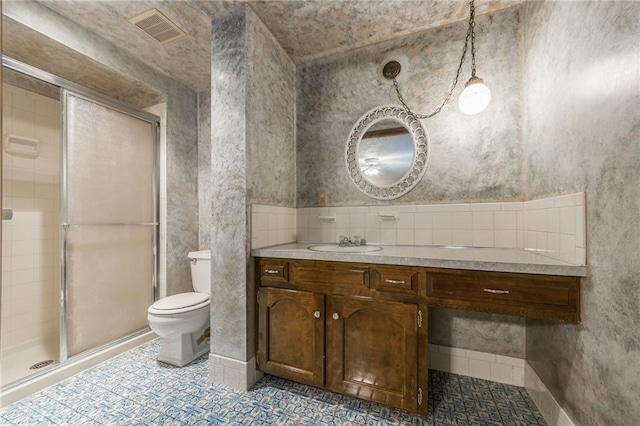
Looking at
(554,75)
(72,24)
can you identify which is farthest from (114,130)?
(554,75)

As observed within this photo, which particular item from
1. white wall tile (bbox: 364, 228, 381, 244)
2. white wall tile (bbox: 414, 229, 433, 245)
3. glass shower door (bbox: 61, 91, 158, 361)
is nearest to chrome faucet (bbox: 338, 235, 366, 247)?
white wall tile (bbox: 364, 228, 381, 244)

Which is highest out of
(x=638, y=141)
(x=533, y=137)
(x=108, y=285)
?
(x=533, y=137)

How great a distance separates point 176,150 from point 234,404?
2.23 meters

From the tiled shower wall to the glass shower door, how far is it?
0.67 metres

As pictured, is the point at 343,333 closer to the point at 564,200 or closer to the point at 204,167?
the point at 564,200

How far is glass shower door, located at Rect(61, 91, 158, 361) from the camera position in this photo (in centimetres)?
212

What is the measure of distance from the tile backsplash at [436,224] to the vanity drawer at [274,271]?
16 cm

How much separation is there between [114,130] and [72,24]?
0.74 meters

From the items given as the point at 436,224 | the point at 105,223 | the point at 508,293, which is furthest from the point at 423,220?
the point at 105,223

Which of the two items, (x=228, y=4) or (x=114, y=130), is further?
(x=114, y=130)

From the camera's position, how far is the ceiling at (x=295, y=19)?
6.10ft

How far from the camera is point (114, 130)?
94.5 inches

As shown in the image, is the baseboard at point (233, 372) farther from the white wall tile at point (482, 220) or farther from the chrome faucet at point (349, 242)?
the white wall tile at point (482, 220)

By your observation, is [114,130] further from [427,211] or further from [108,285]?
[427,211]
